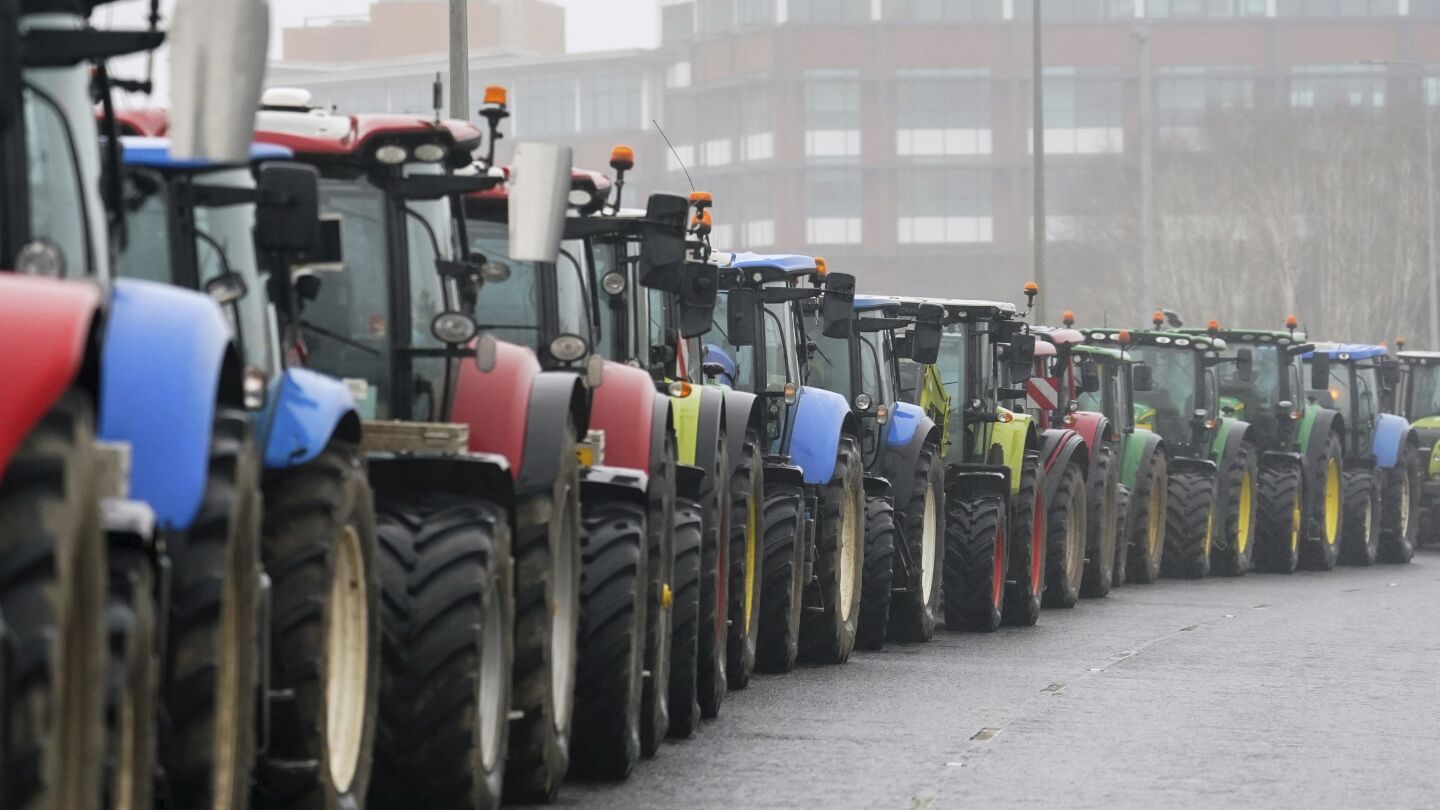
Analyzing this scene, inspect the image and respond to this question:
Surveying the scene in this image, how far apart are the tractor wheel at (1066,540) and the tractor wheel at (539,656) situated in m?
13.4

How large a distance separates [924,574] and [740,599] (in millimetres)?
5483

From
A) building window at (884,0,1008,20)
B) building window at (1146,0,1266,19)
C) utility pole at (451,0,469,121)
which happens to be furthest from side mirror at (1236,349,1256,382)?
building window at (1146,0,1266,19)

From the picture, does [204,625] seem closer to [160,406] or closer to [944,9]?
[160,406]

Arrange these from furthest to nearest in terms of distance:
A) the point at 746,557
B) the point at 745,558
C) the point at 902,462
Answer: the point at 902,462
the point at 746,557
the point at 745,558

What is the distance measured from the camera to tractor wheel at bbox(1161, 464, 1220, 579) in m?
29.4

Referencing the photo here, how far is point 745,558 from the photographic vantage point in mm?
15594

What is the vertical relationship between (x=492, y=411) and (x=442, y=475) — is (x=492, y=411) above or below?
above

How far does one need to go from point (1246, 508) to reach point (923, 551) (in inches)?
472

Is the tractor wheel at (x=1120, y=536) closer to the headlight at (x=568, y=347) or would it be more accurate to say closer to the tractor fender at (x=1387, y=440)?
the tractor fender at (x=1387, y=440)

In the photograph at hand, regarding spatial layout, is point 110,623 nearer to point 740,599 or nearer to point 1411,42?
point 740,599

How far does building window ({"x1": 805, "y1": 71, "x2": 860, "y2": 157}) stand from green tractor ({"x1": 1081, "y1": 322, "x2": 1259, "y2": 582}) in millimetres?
70915

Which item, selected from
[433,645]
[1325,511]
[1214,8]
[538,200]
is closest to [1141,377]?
[1325,511]

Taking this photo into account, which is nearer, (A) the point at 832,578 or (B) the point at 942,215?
(A) the point at 832,578

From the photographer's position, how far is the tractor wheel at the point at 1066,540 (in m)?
23.8
